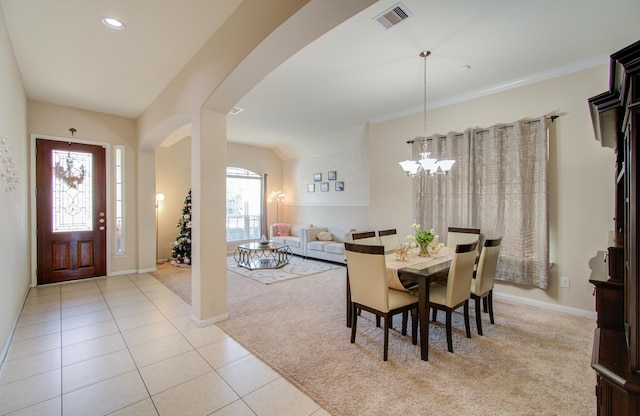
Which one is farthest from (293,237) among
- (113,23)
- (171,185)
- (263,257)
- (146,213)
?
(113,23)

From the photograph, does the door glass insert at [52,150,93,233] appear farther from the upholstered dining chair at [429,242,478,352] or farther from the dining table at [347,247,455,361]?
the upholstered dining chair at [429,242,478,352]

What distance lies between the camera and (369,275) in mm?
2592

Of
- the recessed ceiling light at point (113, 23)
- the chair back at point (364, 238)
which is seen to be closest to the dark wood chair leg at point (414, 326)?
the chair back at point (364, 238)

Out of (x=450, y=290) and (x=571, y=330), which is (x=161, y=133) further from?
(x=571, y=330)

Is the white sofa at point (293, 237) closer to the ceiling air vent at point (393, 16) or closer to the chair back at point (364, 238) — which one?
the chair back at point (364, 238)

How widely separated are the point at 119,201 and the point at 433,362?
5.86m

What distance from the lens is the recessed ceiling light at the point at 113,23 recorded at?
2635mm

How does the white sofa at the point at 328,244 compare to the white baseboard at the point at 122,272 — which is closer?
the white baseboard at the point at 122,272

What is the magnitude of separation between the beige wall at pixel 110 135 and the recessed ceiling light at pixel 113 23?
319 cm

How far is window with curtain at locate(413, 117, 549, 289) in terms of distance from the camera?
12.2 feet

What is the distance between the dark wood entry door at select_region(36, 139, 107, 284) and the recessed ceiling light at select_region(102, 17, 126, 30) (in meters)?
3.30

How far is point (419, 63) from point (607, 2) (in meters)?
1.60

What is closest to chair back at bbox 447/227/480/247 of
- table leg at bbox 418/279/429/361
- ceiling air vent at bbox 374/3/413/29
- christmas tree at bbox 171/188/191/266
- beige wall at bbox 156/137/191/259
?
table leg at bbox 418/279/429/361

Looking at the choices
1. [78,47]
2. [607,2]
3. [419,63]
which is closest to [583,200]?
[607,2]
